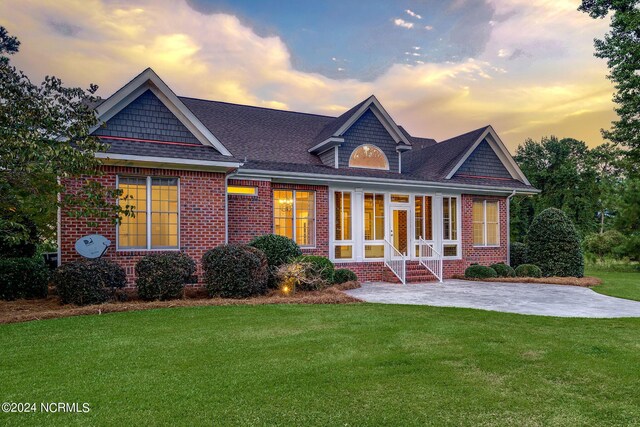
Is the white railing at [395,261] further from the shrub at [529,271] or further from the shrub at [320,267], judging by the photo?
the shrub at [529,271]

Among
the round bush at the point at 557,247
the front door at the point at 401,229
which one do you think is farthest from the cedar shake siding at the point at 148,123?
the round bush at the point at 557,247

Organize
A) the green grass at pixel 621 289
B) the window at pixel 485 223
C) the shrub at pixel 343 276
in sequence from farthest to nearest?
the window at pixel 485 223, the shrub at pixel 343 276, the green grass at pixel 621 289

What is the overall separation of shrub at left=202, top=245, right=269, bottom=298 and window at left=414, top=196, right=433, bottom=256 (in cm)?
834

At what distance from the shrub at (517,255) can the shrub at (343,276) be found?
868 centimetres

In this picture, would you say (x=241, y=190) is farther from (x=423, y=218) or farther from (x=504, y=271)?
(x=504, y=271)

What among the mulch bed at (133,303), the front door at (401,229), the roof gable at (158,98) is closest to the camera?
the mulch bed at (133,303)

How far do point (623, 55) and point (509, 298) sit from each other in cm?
2159

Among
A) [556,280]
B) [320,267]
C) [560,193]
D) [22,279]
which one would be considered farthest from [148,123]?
[560,193]

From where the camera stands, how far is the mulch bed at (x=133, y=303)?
8.02 metres

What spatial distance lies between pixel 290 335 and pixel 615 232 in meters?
23.8

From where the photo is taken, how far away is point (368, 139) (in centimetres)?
1697

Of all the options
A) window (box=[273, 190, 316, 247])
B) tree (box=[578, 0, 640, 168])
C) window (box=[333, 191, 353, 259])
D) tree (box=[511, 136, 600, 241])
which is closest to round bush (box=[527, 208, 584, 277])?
window (box=[333, 191, 353, 259])

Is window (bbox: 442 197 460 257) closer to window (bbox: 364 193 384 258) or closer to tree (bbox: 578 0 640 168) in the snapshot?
window (bbox: 364 193 384 258)

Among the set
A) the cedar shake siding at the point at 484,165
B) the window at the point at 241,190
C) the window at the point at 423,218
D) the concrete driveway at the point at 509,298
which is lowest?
the concrete driveway at the point at 509,298
